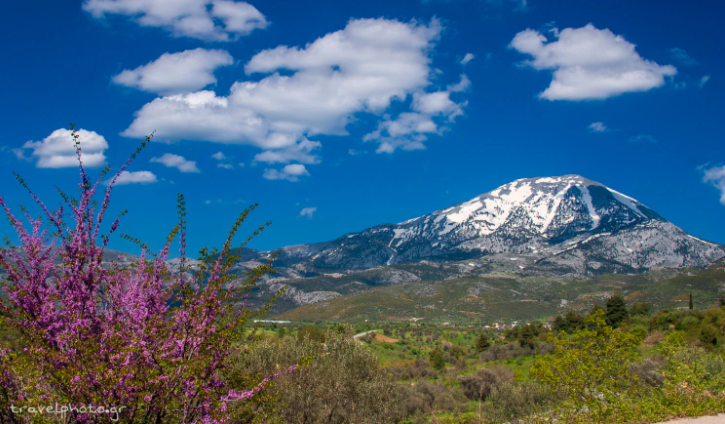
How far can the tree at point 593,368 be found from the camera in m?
19.1

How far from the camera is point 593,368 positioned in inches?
763

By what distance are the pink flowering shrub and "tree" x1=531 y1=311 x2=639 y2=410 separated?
15.8 metres

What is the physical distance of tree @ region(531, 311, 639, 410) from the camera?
19125 mm

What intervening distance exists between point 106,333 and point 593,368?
18950 millimetres

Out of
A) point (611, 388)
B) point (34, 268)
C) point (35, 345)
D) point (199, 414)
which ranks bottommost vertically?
point (611, 388)

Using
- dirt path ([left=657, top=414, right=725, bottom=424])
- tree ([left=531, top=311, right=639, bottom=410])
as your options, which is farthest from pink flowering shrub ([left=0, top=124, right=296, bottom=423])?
tree ([left=531, top=311, right=639, bottom=410])

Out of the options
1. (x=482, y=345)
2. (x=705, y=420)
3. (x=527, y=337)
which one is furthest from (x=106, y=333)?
(x=482, y=345)

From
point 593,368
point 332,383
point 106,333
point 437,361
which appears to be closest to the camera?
point 106,333

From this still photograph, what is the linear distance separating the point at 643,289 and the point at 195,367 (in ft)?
615

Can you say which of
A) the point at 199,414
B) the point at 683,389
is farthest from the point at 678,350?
the point at 199,414

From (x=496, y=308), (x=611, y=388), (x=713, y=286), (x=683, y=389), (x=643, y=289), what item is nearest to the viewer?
(x=683, y=389)

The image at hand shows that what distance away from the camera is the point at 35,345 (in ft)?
22.6

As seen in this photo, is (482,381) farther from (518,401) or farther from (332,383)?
(332,383)

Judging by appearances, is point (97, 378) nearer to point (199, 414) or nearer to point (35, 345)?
point (35, 345)
